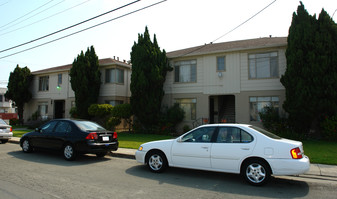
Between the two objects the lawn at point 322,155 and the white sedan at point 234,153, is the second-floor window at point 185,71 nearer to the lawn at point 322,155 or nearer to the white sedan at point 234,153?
the lawn at point 322,155

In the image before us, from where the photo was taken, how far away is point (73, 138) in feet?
27.0

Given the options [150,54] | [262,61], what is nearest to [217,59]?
[262,61]

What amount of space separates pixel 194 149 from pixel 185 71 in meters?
12.0

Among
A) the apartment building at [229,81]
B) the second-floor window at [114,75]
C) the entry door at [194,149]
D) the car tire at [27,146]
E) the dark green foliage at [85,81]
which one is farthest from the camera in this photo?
the second-floor window at [114,75]

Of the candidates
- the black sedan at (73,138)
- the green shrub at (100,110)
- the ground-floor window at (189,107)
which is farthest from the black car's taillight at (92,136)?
the green shrub at (100,110)

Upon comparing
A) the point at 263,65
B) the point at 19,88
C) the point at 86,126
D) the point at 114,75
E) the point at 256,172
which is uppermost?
the point at 114,75

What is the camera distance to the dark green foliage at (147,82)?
54.2ft

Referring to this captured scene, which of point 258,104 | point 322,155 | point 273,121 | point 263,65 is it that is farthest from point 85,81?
point 322,155

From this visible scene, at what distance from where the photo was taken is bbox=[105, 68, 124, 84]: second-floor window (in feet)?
66.9

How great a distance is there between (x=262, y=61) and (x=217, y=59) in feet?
9.63

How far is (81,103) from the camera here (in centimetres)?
1962

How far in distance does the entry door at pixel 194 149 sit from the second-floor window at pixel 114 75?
14995 mm

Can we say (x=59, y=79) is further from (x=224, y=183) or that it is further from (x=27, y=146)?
(x=224, y=183)

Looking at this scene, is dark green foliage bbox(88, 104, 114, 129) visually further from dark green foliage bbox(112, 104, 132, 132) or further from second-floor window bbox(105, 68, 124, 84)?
second-floor window bbox(105, 68, 124, 84)
